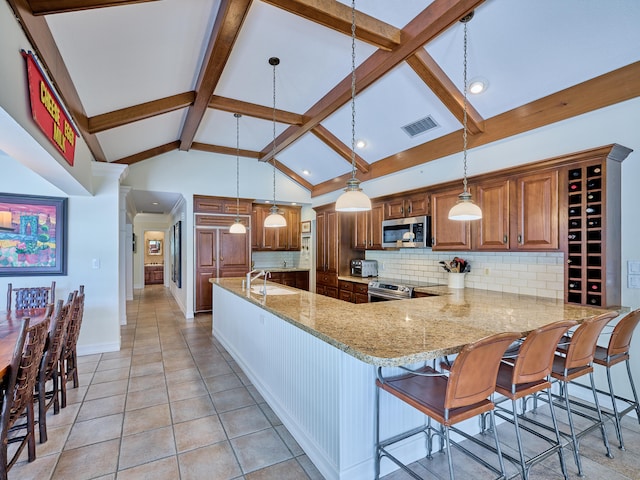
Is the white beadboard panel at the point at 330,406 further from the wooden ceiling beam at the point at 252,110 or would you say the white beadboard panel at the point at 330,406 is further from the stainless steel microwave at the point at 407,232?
the wooden ceiling beam at the point at 252,110

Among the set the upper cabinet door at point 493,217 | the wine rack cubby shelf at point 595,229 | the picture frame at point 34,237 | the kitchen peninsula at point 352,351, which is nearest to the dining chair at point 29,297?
the picture frame at point 34,237

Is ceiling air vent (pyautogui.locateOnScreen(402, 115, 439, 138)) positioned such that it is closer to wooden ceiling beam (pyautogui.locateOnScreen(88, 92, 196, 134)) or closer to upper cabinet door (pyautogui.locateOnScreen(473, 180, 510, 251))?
upper cabinet door (pyautogui.locateOnScreen(473, 180, 510, 251))

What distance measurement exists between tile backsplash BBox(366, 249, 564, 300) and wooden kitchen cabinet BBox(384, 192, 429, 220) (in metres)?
0.62

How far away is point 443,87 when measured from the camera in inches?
128

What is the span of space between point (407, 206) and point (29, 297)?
4.63 meters

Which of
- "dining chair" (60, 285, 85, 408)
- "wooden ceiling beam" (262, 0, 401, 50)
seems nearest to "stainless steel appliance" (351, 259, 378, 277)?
"wooden ceiling beam" (262, 0, 401, 50)

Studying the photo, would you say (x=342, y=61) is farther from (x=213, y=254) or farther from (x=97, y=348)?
(x=97, y=348)

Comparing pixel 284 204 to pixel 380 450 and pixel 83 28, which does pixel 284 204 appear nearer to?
pixel 83 28

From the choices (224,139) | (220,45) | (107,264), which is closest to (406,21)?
(220,45)

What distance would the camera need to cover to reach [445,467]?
198 centimetres

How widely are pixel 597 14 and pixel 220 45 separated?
2.93m

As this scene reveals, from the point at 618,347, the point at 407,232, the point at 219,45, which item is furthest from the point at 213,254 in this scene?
the point at 618,347

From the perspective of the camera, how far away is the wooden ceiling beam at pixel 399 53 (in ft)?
8.09

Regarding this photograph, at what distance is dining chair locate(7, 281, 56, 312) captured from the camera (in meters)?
3.36
